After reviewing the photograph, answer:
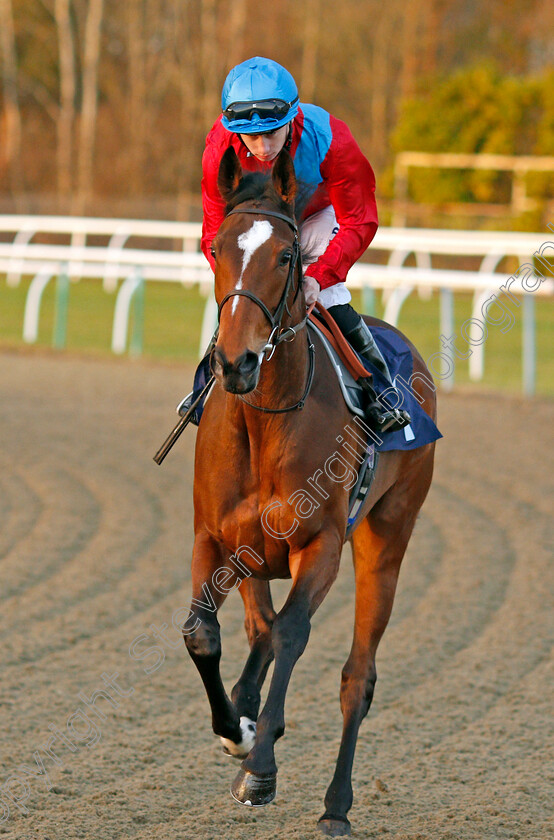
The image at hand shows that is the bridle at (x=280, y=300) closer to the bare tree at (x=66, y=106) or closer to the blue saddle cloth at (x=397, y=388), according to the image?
the blue saddle cloth at (x=397, y=388)

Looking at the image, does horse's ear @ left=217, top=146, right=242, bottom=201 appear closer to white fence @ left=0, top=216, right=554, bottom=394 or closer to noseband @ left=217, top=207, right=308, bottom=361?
noseband @ left=217, top=207, right=308, bottom=361

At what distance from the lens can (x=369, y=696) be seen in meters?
3.66

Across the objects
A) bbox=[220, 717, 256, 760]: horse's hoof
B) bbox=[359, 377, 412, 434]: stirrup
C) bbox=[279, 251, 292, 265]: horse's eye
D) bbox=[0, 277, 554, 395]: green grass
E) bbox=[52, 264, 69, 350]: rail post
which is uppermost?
bbox=[279, 251, 292, 265]: horse's eye

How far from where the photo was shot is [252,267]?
288cm

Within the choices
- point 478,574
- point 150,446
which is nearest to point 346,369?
point 478,574

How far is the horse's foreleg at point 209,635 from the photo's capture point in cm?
316

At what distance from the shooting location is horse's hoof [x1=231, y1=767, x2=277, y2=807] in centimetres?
299

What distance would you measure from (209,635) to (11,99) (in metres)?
29.4

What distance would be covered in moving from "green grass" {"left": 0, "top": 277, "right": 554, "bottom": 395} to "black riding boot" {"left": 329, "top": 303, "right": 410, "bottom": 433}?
7709 mm

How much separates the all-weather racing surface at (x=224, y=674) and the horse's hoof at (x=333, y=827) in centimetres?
3

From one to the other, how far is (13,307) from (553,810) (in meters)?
15.4

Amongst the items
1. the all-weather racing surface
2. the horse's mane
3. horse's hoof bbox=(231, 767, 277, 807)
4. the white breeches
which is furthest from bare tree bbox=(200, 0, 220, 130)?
horse's hoof bbox=(231, 767, 277, 807)

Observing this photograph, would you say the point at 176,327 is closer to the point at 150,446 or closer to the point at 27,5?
the point at 150,446

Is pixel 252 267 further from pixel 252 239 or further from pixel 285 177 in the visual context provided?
pixel 285 177
